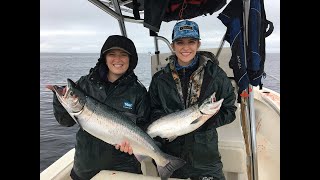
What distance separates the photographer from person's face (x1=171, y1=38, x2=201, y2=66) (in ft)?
8.86

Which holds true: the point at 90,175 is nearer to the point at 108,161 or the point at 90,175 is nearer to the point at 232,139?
the point at 108,161

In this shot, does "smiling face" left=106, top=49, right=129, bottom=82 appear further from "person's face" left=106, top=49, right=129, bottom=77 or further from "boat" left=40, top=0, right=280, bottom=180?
"boat" left=40, top=0, right=280, bottom=180

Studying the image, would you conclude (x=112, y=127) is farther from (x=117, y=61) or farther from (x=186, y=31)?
(x=186, y=31)

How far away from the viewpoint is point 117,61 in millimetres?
2756

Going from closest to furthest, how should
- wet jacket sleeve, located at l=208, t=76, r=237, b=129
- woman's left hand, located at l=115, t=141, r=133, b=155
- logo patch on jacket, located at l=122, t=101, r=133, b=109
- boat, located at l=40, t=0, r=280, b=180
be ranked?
woman's left hand, located at l=115, t=141, r=133, b=155
wet jacket sleeve, located at l=208, t=76, r=237, b=129
logo patch on jacket, located at l=122, t=101, r=133, b=109
boat, located at l=40, t=0, r=280, b=180

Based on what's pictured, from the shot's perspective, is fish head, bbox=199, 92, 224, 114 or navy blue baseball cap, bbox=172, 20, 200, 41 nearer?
fish head, bbox=199, 92, 224, 114

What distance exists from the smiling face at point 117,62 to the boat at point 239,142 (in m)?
0.89

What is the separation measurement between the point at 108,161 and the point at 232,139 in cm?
159

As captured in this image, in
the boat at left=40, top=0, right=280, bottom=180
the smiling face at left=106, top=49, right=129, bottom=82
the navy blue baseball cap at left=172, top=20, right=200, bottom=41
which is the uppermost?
the navy blue baseball cap at left=172, top=20, right=200, bottom=41

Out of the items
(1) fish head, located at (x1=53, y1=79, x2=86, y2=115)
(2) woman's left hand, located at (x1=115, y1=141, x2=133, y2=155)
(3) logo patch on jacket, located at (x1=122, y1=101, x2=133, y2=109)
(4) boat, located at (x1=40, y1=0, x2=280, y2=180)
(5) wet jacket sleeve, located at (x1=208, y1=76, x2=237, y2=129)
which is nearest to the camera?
(1) fish head, located at (x1=53, y1=79, x2=86, y2=115)

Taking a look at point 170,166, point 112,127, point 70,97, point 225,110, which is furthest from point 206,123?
point 70,97

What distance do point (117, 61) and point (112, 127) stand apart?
2.10 feet

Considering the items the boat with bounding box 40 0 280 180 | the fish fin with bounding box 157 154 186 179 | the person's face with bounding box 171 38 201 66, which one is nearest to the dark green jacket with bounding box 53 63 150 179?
the boat with bounding box 40 0 280 180

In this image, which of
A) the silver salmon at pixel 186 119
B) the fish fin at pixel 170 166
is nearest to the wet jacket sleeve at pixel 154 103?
the silver salmon at pixel 186 119
